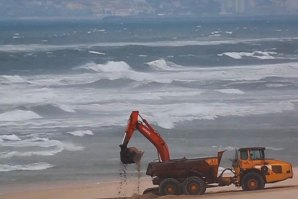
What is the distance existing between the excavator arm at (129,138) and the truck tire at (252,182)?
178cm

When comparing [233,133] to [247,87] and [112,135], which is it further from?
[247,87]

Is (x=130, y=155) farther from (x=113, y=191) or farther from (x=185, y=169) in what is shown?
(x=113, y=191)

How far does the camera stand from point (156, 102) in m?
39.9

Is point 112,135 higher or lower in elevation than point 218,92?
lower

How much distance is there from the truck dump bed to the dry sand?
0.50 meters

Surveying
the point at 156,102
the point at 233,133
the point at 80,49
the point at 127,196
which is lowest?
the point at 127,196

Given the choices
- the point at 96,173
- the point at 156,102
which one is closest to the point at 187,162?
the point at 96,173

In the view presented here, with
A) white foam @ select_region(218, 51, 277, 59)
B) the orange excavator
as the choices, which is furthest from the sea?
the orange excavator

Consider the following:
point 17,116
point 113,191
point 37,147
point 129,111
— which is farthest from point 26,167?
point 129,111

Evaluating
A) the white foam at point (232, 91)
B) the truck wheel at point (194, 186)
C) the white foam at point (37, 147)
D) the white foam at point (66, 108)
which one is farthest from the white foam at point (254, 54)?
the truck wheel at point (194, 186)

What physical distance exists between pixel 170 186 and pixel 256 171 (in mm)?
1905

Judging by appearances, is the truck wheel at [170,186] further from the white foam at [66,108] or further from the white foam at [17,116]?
the white foam at [66,108]

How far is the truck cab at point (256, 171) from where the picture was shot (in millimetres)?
20188

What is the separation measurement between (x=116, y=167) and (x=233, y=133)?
257 inches
